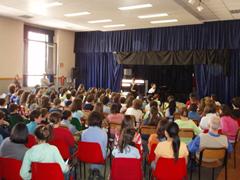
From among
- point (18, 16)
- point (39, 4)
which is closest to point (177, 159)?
point (39, 4)

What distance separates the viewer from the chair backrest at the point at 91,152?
10.7 ft

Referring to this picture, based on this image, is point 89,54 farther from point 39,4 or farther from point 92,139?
point 92,139

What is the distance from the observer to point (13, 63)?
11.2 meters

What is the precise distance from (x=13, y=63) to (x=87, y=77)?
178 inches

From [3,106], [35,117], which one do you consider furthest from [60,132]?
[3,106]

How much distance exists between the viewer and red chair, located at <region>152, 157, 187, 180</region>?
2.74 meters

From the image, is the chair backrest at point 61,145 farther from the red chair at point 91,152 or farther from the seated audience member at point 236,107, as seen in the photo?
the seated audience member at point 236,107

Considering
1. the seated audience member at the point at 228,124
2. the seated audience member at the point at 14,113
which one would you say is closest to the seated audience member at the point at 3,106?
the seated audience member at the point at 14,113

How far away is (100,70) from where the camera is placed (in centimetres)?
1379

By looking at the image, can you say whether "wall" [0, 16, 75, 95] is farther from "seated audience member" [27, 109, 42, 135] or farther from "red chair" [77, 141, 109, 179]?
"red chair" [77, 141, 109, 179]

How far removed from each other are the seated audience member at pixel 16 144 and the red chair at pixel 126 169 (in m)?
1.12

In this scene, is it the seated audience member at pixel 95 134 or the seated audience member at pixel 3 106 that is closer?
the seated audience member at pixel 95 134

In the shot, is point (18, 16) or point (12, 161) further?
point (18, 16)

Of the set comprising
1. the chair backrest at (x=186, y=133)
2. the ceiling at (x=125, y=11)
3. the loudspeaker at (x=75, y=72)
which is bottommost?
the chair backrest at (x=186, y=133)
